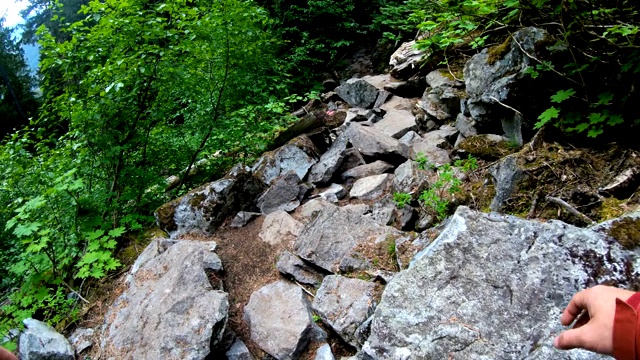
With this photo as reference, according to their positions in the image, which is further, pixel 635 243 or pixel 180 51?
pixel 180 51

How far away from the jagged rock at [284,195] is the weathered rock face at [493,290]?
343cm

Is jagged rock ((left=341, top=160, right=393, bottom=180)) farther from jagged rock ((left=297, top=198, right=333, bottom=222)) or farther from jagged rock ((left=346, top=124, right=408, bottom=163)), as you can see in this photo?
jagged rock ((left=297, top=198, right=333, bottom=222))

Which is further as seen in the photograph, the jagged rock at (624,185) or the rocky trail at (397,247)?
the jagged rock at (624,185)

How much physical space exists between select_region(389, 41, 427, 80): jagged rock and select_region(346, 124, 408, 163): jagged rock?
2.90 m

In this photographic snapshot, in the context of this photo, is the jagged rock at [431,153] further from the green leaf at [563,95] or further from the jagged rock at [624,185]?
the jagged rock at [624,185]

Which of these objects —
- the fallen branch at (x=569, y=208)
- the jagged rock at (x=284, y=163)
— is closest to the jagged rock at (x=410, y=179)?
the fallen branch at (x=569, y=208)

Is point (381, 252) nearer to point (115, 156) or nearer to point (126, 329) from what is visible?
point (126, 329)

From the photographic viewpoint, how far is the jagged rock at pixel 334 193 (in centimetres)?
590

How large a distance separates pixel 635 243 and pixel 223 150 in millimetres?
6253

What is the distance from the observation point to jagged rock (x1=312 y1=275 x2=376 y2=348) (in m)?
3.20

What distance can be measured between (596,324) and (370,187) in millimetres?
4584

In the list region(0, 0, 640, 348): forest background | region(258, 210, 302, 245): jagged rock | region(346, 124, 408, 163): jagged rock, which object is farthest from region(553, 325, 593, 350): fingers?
region(346, 124, 408, 163): jagged rock

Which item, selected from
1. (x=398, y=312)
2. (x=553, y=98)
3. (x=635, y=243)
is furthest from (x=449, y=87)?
(x=398, y=312)

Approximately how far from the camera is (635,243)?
7.45ft
